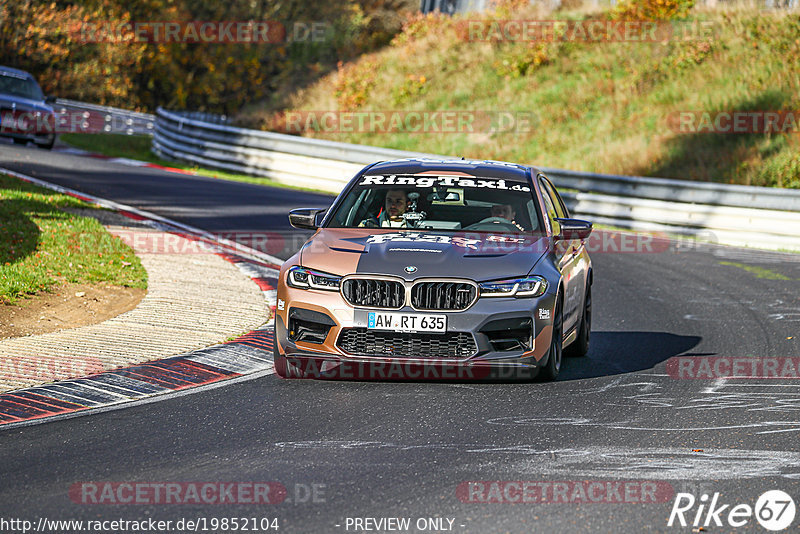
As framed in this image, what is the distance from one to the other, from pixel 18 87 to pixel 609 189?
14689 mm

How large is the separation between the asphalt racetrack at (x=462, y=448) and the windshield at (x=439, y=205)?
4.41 ft

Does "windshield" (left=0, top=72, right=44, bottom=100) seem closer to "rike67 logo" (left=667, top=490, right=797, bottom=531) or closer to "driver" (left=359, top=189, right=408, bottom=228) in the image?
"driver" (left=359, top=189, right=408, bottom=228)

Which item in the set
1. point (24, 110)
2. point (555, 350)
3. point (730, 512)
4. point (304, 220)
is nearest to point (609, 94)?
point (24, 110)

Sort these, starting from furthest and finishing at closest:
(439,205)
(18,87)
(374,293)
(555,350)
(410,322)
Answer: (18,87) → (439,205) → (555,350) → (374,293) → (410,322)

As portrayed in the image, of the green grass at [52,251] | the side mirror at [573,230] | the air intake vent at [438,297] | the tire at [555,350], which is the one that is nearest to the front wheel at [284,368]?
the air intake vent at [438,297]

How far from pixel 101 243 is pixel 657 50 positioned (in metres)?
24.2

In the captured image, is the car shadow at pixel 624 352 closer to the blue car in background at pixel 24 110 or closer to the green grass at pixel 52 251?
the green grass at pixel 52 251

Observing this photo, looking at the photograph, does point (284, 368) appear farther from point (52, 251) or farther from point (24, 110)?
point (24, 110)

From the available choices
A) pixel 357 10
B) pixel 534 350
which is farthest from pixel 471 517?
pixel 357 10

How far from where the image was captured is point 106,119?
37344 mm

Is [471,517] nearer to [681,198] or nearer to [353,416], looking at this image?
[353,416]

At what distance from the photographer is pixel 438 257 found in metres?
8.28

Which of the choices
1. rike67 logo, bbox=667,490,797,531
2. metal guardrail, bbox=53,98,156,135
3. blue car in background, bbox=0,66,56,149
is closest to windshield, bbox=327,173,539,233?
rike67 logo, bbox=667,490,797,531

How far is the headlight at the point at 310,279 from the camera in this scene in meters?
8.18
